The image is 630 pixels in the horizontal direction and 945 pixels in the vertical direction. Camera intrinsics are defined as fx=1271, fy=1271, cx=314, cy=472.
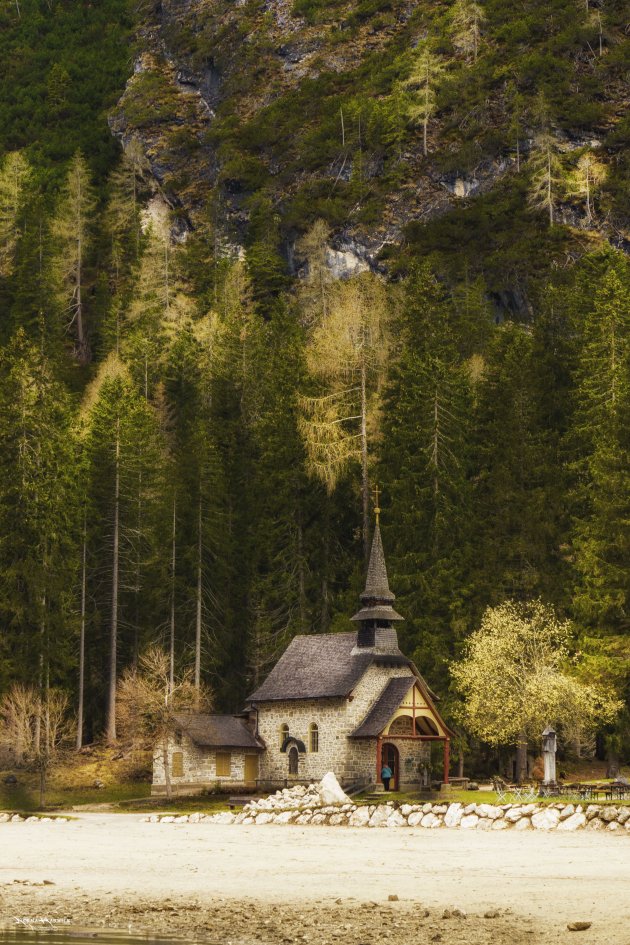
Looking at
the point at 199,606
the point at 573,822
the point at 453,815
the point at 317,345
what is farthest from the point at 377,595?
the point at 573,822

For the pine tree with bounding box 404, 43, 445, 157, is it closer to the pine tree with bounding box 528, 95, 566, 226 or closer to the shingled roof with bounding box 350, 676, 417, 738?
the pine tree with bounding box 528, 95, 566, 226

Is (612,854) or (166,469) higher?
(166,469)

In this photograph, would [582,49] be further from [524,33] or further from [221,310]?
[221,310]

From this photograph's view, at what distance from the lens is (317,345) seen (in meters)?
69.5

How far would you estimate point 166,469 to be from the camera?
227 ft

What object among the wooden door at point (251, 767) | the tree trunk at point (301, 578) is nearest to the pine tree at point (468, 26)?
the tree trunk at point (301, 578)

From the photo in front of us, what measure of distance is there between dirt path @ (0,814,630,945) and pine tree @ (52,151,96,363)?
7131 centimetres

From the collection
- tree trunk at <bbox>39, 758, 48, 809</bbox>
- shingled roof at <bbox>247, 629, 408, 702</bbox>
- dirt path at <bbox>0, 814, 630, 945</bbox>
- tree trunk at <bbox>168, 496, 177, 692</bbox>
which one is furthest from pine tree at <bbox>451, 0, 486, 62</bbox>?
dirt path at <bbox>0, 814, 630, 945</bbox>

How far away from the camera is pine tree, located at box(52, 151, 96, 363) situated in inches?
4112

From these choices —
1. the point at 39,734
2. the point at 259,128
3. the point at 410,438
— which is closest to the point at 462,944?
the point at 39,734

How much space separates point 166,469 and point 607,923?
51188 mm

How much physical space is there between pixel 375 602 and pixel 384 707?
5072 mm

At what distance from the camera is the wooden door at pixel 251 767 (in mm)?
56969

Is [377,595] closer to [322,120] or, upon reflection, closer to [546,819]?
[546,819]
